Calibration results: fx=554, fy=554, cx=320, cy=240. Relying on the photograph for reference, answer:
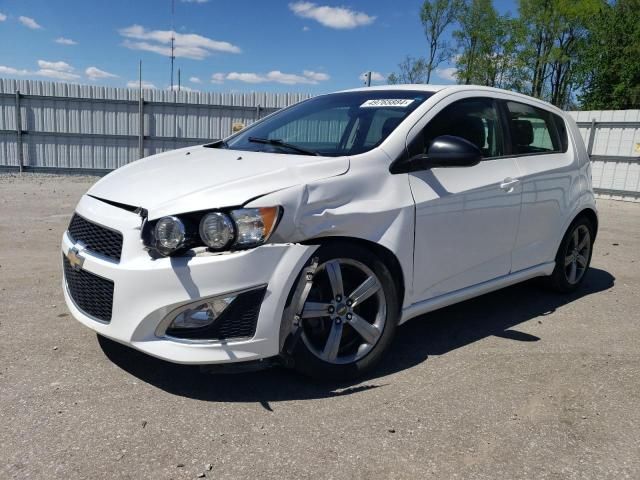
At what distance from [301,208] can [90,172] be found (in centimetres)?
1494

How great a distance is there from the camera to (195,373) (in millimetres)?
3211

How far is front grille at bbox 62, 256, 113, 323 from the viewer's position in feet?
9.29

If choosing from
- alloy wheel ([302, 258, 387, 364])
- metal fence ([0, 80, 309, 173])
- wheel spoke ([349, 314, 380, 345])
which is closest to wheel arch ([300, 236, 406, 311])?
alloy wheel ([302, 258, 387, 364])

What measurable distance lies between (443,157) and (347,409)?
5.10 feet

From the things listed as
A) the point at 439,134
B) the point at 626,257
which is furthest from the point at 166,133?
the point at 439,134

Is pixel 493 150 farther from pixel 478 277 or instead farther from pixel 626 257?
pixel 626 257

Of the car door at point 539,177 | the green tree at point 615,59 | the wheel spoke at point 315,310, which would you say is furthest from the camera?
the green tree at point 615,59

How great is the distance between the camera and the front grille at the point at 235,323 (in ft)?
8.79

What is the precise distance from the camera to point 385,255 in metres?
3.21

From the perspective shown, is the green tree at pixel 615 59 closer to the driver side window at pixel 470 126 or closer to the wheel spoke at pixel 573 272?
the wheel spoke at pixel 573 272

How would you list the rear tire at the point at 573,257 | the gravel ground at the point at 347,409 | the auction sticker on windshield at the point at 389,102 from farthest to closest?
1. the rear tire at the point at 573,257
2. the auction sticker on windshield at the point at 389,102
3. the gravel ground at the point at 347,409

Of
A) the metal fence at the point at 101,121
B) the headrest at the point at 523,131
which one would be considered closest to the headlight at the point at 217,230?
the headrest at the point at 523,131

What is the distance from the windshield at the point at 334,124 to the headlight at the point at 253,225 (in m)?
0.74

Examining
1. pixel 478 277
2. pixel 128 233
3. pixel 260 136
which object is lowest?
pixel 478 277
